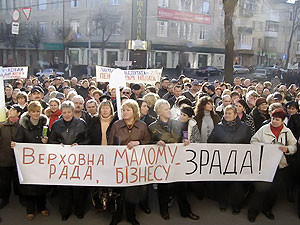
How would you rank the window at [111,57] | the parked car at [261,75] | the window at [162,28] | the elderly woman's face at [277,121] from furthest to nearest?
the window at [162,28], the window at [111,57], the parked car at [261,75], the elderly woman's face at [277,121]

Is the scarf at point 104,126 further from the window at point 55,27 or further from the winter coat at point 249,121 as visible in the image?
the window at point 55,27

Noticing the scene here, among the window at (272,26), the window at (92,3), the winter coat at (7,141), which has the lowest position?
the winter coat at (7,141)

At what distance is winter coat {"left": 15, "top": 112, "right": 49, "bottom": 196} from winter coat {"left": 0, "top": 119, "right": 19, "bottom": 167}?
0.58 ft

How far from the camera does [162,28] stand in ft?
129

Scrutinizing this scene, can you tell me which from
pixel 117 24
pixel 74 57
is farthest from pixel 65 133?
pixel 74 57

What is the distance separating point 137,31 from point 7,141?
3078 cm

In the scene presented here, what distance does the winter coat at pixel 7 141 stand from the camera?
456cm

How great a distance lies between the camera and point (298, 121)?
5516 millimetres

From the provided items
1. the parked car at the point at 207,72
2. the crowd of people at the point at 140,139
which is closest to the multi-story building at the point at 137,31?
the parked car at the point at 207,72

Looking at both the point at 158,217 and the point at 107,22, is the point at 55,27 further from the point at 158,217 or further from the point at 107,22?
the point at 158,217

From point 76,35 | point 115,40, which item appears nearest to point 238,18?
point 115,40

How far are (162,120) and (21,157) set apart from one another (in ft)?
6.15

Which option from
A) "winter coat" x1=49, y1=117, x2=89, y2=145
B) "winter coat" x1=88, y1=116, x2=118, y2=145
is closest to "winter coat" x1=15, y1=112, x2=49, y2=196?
"winter coat" x1=49, y1=117, x2=89, y2=145

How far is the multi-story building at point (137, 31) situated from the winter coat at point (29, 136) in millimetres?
29932
